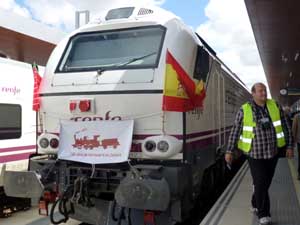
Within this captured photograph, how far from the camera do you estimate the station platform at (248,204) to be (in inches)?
267

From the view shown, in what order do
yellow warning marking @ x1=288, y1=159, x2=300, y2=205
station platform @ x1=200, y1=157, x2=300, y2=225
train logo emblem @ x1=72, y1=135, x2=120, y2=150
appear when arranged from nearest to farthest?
1. train logo emblem @ x1=72, y1=135, x2=120, y2=150
2. station platform @ x1=200, y1=157, x2=300, y2=225
3. yellow warning marking @ x1=288, y1=159, x2=300, y2=205

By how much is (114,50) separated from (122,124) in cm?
125

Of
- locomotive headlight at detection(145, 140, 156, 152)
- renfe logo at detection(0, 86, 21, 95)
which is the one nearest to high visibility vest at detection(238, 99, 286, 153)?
locomotive headlight at detection(145, 140, 156, 152)

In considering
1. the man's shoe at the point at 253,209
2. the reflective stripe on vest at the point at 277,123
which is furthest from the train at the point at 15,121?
the reflective stripe on vest at the point at 277,123

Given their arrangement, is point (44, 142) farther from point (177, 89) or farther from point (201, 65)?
point (201, 65)

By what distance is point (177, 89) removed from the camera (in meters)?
6.42

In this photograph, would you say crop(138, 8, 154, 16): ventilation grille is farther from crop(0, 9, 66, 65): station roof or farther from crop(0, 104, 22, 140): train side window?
crop(0, 9, 66, 65): station roof

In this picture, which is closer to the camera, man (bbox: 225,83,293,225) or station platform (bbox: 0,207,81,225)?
man (bbox: 225,83,293,225)

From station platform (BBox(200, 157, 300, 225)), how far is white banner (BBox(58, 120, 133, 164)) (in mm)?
1495

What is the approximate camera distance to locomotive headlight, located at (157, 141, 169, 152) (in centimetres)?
629

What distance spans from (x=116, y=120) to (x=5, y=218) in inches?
144

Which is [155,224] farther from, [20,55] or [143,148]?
[20,55]

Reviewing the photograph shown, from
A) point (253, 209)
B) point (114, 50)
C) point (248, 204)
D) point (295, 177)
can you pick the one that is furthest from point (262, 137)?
point (295, 177)

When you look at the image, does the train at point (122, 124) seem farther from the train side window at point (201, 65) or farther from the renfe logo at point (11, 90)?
the renfe logo at point (11, 90)
